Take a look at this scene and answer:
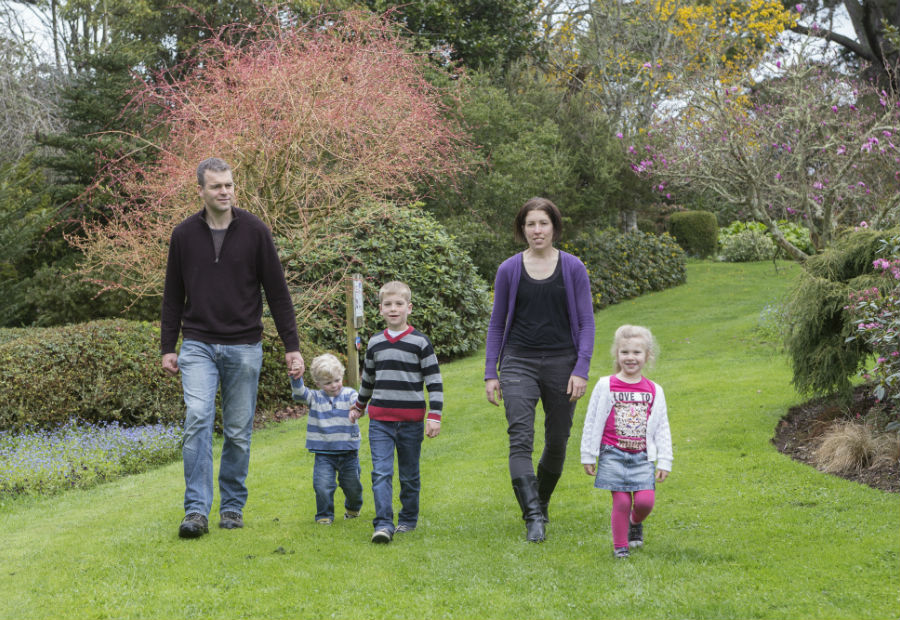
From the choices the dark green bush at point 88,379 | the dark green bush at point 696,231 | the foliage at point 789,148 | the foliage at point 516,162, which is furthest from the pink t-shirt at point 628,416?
the dark green bush at point 696,231

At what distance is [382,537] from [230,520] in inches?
37.2

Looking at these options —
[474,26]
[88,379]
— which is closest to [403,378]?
[88,379]

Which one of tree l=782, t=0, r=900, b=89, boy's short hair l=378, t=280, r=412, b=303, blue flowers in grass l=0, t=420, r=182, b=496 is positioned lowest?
blue flowers in grass l=0, t=420, r=182, b=496

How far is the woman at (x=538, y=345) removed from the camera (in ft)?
15.1

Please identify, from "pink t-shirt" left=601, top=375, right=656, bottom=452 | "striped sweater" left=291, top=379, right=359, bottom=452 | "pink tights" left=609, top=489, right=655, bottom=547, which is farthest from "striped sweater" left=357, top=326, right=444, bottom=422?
"pink tights" left=609, top=489, right=655, bottom=547

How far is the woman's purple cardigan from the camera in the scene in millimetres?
4590

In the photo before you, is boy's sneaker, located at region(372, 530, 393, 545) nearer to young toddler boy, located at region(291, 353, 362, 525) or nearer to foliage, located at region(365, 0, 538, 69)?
young toddler boy, located at region(291, 353, 362, 525)

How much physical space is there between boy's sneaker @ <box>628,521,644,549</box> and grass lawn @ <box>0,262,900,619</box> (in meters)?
0.08

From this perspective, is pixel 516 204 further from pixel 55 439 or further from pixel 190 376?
pixel 190 376

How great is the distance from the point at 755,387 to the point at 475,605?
19.9 feet

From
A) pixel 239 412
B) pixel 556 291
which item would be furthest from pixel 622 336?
pixel 239 412

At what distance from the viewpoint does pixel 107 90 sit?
49.8ft

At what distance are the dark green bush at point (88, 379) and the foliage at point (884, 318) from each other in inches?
254

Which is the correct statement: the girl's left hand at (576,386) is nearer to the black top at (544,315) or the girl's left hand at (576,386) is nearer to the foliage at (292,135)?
the black top at (544,315)
